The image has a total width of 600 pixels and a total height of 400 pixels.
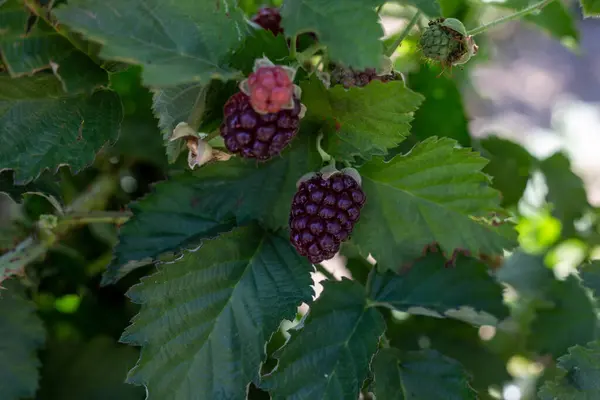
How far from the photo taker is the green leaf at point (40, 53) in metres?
0.67

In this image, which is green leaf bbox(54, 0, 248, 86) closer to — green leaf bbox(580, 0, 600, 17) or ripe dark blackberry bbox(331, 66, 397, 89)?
ripe dark blackberry bbox(331, 66, 397, 89)

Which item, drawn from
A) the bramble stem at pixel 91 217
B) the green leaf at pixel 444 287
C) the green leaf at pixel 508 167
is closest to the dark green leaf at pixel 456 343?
the green leaf at pixel 444 287

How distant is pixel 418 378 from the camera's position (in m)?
0.86

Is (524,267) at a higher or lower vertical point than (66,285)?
lower

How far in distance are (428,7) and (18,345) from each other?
715 millimetres

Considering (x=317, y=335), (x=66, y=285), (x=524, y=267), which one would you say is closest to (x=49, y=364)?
(x=66, y=285)

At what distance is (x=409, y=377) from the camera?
86 cm

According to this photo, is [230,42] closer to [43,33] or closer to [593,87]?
[43,33]

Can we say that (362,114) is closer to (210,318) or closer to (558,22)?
(210,318)

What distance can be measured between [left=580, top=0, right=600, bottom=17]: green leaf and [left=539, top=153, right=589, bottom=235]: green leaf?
18.0 inches

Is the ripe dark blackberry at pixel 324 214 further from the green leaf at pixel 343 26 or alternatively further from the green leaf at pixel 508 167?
the green leaf at pixel 508 167

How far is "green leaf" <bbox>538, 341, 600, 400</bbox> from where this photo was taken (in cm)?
80

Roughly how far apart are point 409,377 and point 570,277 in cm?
47

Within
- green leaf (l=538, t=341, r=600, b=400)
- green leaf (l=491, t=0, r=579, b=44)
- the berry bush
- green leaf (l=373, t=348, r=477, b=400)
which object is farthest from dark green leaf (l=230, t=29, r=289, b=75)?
green leaf (l=491, t=0, r=579, b=44)
